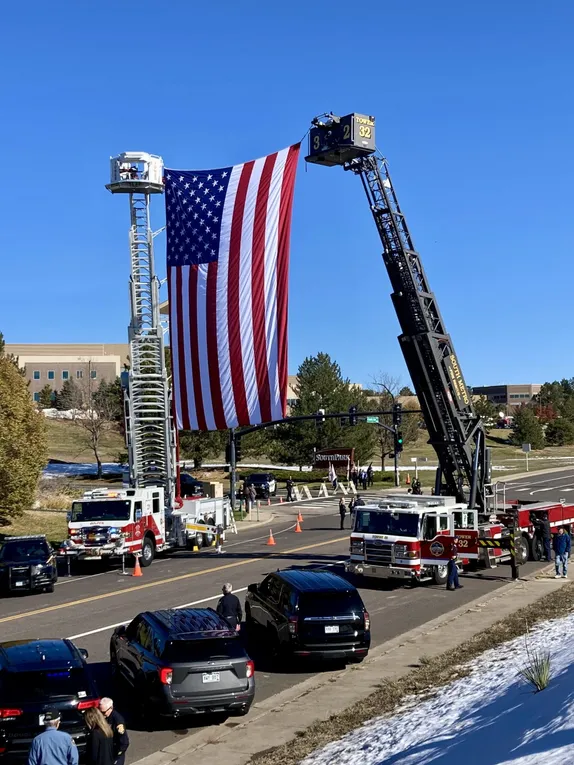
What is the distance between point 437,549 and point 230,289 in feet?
32.0

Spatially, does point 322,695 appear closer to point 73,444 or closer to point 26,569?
point 26,569

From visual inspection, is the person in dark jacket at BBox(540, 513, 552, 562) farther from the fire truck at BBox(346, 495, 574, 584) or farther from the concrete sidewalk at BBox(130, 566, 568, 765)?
the concrete sidewalk at BBox(130, 566, 568, 765)

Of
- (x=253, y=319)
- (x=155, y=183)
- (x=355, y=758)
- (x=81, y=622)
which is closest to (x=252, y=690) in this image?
(x=355, y=758)

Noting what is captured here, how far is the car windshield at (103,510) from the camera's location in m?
27.7

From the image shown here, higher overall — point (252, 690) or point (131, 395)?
point (131, 395)

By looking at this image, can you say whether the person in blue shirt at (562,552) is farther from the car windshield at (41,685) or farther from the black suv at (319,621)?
the car windshield at (41,685)

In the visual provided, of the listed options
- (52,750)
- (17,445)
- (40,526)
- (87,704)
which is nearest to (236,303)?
(17,445)

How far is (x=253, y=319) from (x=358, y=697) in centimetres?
1462

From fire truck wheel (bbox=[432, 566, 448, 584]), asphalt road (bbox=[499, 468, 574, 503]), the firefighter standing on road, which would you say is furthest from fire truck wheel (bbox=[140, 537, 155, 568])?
asphalt road (bbox=[499, 468, 574, 503])

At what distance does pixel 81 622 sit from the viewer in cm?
1927

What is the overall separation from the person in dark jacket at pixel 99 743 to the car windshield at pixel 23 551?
16.1 m

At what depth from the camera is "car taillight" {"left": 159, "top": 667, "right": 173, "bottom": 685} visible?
37.4 ft

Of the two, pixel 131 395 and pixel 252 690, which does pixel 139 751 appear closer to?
pixel 252 690

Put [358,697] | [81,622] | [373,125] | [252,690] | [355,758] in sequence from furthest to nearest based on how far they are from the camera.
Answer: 1. [373,125]
2. [81,622]
3. [358,697]
4. [252,690]
5. [355,758]
